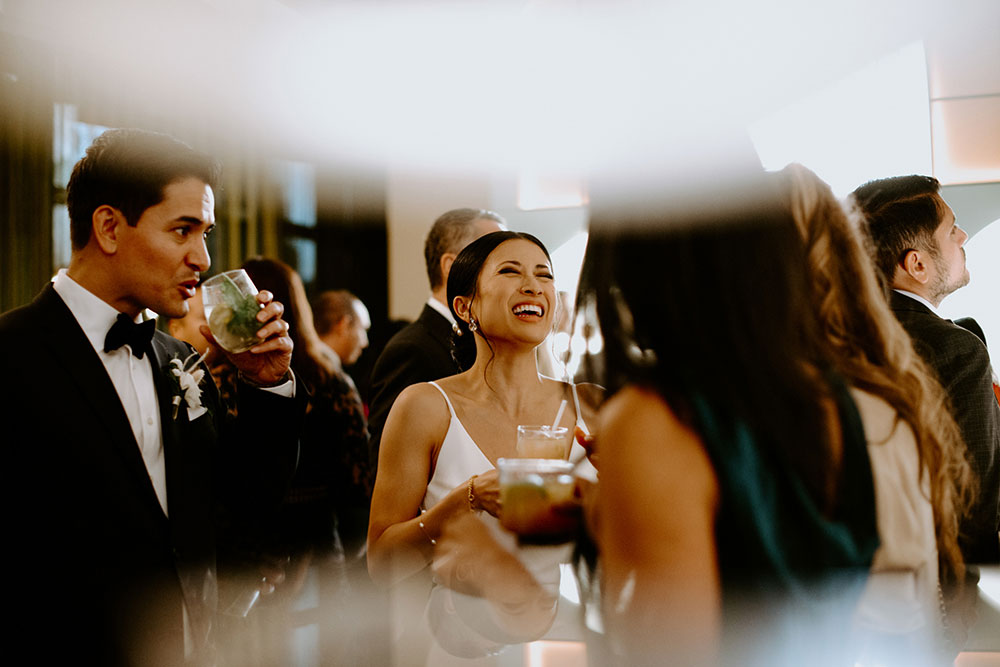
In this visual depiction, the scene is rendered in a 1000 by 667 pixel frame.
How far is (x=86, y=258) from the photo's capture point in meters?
1.51

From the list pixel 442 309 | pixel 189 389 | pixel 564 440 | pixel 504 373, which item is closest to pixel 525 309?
pixel 504 373

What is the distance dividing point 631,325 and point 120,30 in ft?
14.4

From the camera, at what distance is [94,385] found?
4.54 feet

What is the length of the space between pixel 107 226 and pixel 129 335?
0.22 meters

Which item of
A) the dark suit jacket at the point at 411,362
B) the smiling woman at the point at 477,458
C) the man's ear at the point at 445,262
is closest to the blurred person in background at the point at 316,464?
the dark suit jacket at the point at 411,362

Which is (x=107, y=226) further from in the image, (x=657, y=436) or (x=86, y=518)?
(x=657, y=436)

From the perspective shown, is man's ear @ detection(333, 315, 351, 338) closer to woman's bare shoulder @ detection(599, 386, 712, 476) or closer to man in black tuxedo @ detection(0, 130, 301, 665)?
man in black tuxedo @ detection(0, 130, 301, 665)

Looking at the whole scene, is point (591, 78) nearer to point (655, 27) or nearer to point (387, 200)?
point (387, 200)

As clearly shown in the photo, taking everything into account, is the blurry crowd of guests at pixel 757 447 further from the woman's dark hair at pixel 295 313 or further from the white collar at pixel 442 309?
the woman's dark hair at pixel 295 313

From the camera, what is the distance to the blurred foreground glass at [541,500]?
108 cm

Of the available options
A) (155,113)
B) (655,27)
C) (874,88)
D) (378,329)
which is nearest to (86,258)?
(655,27)

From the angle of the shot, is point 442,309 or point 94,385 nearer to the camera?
point 94,385

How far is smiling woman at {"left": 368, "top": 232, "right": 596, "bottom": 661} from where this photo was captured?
143 cm

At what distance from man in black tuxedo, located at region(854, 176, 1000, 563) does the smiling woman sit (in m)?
0.83
